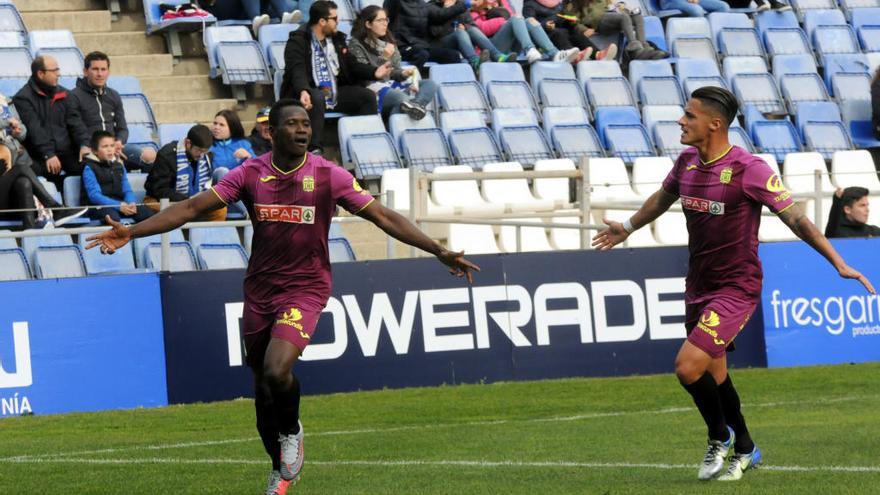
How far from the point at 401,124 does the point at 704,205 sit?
446 inches

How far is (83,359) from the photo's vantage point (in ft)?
50.3

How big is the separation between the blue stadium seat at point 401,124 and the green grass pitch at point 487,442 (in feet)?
16.9

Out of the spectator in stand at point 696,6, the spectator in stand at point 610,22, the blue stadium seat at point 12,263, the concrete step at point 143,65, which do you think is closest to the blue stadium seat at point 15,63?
the concrete step at point 143,65

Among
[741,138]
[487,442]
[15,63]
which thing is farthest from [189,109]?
[487,442]

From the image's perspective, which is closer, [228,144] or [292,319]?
[292,319]

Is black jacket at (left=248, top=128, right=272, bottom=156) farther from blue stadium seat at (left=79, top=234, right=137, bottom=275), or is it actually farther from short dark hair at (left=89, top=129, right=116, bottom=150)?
blue stadium seat at (left=79, top=234, right=137, bottom=275)

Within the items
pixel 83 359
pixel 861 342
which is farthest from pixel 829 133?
pixel 83 359

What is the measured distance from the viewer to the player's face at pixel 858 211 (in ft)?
60.8

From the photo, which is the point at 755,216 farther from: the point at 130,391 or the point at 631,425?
the point at 130,391

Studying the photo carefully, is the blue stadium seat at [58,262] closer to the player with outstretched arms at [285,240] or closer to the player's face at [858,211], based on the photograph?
the player with outstretched arms at [285,240]

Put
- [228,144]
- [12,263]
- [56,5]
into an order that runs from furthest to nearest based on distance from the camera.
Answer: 1. [56,5]
2. [228,144]
3. [12,263]

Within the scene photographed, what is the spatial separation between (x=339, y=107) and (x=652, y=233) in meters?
4.35

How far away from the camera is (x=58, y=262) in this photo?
16.3 metres

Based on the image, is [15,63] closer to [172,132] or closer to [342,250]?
[172,132]
